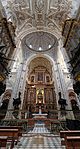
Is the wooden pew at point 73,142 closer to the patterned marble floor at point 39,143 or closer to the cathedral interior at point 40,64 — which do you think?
the patterned marble floor at point 39,143

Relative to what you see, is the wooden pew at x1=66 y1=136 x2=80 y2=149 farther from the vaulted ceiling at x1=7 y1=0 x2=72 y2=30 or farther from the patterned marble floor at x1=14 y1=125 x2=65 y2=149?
the vaulted ceiling at x1=7 y1=0 x2=72 y2=30

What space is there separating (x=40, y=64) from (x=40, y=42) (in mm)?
4340

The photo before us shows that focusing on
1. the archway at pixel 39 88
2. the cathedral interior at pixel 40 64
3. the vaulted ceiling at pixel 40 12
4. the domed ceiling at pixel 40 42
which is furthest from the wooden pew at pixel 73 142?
the domed ceiling at pixel 40 42

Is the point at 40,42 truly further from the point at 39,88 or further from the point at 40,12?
the point at 39,88

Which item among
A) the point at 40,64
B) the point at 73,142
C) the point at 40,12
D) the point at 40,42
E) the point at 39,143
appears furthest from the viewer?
the point at 40,64

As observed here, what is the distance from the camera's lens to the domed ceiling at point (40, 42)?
69.3 feet

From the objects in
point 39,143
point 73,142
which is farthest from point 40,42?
point 73,142

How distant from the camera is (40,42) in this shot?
902 inches

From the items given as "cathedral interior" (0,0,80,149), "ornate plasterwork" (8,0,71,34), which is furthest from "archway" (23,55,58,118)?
"ornate plasterwork" (8,0,71,34)

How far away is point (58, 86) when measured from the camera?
1600 centimetres

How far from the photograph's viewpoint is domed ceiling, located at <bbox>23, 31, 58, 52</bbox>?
21109 mm

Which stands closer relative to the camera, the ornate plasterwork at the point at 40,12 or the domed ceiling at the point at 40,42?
the ornate plasterwork at the point at 40,12

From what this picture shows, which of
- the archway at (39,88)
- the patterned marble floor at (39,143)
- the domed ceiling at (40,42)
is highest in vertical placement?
the domed ceiling at (40,42)

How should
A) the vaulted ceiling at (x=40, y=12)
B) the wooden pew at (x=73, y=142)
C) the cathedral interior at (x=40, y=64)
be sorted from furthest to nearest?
the vaulted ceiling at (x=40, y=12), the cathedral interior at (x=40, y=64), the wooden pew at (x=73, y=142)
